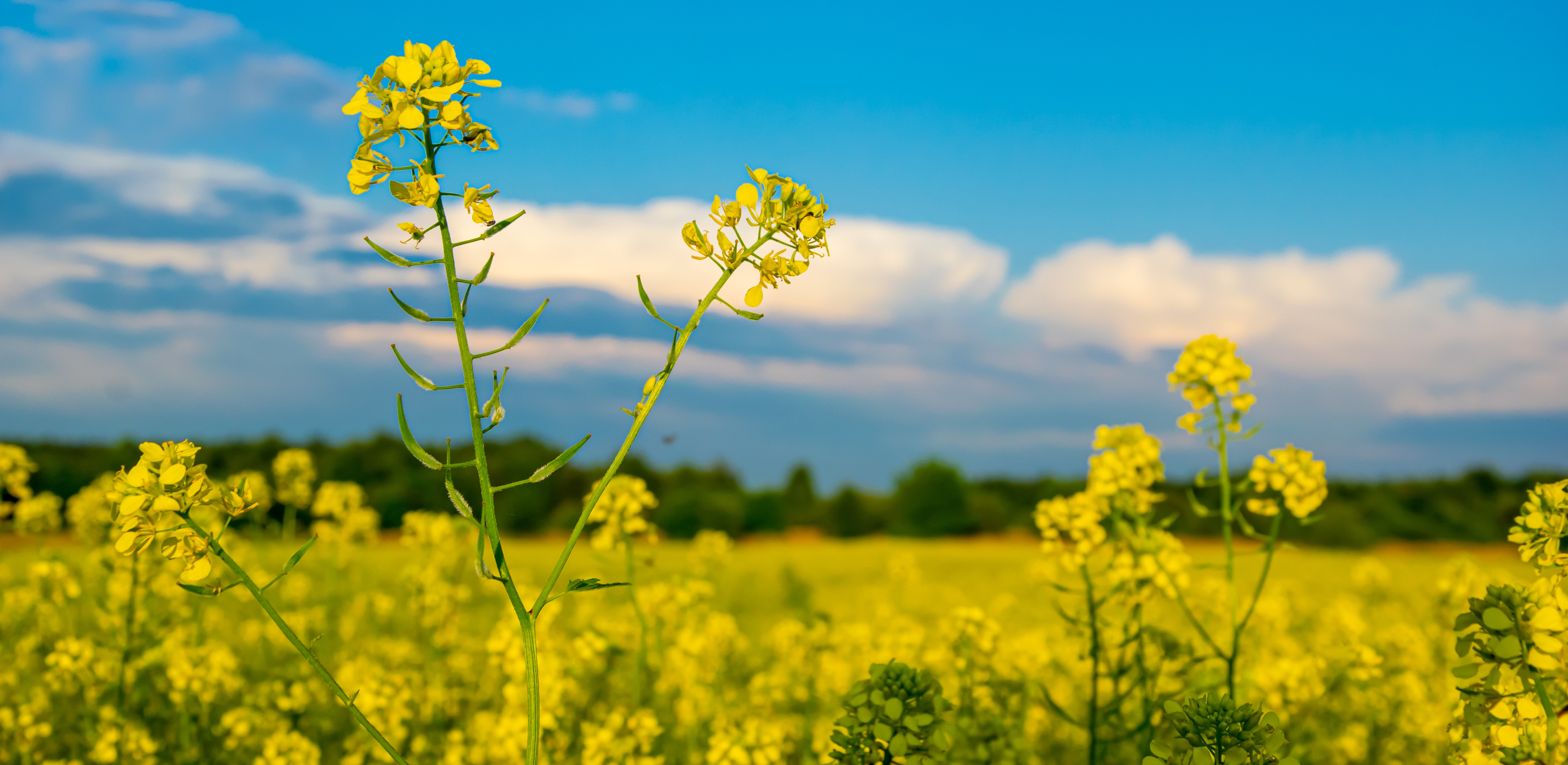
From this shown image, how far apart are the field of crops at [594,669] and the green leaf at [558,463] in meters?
0.65

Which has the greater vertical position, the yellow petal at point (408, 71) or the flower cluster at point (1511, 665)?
the yellow petal at point (408, 71)

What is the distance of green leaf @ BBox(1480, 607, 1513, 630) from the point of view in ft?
6.36

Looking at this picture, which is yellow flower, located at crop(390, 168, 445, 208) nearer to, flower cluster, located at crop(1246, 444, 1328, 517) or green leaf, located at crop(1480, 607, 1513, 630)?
green leaf, located at crop(1480, 607, 1513, 630)

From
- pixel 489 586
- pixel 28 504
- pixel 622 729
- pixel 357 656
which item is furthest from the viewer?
pixel 489 586

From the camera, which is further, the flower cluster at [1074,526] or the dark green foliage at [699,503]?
the dark green foliage at [699,503]

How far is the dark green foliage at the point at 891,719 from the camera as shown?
241 centimetres

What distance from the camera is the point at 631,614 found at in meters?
6.95

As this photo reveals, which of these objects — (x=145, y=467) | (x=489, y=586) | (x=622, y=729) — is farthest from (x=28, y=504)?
(x=145, y=467)

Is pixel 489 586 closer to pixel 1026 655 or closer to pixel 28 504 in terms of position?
pixel 28 504

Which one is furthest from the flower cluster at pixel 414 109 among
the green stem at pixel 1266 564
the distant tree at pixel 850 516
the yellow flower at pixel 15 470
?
the distant tree at pixel 850 516

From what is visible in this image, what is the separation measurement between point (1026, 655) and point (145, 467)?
5380 millimetres

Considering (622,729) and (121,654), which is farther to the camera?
(121,654)

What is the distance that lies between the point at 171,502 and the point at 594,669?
462cm

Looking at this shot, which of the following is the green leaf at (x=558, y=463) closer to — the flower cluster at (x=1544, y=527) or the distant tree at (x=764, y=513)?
the flower cluster at (x=1544, y=527)
